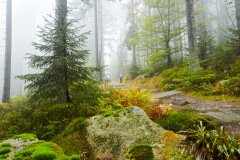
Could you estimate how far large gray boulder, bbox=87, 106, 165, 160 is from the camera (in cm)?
411

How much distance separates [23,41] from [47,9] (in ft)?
43.1

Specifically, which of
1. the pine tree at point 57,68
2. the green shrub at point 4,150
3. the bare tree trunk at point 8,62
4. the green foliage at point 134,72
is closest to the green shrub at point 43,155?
the green shrub at point 4,150

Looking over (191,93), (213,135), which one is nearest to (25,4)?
(191,93)

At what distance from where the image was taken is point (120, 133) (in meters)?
4.39

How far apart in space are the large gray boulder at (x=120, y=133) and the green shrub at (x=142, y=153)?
1.04 ft

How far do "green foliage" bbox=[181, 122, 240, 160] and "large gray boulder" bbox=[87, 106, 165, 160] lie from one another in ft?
2.66

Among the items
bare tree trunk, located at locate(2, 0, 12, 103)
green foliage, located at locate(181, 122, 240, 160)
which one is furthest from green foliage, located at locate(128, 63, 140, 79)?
green foliage, located at locate(181, 122, 240, 160)

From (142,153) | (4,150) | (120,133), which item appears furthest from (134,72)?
(4,150)

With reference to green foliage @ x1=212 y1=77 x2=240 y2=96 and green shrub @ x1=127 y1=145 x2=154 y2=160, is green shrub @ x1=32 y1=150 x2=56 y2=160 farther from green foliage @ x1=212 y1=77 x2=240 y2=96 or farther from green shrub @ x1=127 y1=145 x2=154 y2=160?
green foliage @ x1=212 y1=77 x2=240 y2=96

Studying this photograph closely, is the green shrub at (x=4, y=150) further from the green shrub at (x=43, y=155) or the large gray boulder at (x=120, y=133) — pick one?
the large gray boulder at (x=120, y=133)

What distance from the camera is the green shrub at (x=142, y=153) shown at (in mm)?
3475

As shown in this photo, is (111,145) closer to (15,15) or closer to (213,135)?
(213,135)

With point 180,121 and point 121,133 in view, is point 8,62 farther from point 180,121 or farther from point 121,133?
point 180,121

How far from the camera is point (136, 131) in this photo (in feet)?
14.3
